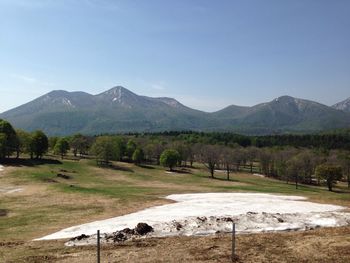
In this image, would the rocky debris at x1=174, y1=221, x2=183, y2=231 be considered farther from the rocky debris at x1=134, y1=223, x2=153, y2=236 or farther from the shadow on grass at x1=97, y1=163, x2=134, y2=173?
the shadow on grass at x1=97, y1=163, x2=134, y2=173

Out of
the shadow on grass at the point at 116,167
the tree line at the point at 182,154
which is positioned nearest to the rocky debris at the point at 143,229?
the tree line at the point at 182,154

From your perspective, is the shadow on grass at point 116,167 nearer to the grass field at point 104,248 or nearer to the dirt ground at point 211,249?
the grass field at point 104,248

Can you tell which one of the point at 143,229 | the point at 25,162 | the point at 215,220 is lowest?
the point at 143,229

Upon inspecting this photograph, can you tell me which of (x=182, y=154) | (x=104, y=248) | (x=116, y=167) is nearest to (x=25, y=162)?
(x=116, y=167)

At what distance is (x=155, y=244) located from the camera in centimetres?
2789

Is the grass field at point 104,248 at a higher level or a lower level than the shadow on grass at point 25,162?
lower

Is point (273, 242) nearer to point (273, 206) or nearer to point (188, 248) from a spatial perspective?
point (188, 248)

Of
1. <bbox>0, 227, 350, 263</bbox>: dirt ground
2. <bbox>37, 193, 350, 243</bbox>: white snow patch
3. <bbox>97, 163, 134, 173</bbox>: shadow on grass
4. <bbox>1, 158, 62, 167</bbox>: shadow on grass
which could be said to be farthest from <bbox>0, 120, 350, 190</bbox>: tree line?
<bbox>0, 227, 350, 263</bbox>: dirt ground

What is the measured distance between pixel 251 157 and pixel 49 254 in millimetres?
141493

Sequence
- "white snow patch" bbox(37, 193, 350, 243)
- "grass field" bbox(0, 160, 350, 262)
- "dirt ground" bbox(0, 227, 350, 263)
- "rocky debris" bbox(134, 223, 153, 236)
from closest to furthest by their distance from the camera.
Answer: "dirt ground" bbox(0, 227, 350, 263) < "grass field" bbox(0, 160, 350, 262) < "rocky debris" bbox(134, 223, 153, 236) < "white snow patch" bbox(37, 193, 350, 243)

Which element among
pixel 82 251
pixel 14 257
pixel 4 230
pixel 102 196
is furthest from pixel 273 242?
pixel 102 196

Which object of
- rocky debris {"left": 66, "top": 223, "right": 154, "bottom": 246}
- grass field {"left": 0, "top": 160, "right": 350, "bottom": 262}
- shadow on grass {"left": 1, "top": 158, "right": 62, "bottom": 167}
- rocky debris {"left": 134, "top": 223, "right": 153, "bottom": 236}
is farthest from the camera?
shadow on grass {"left": 1, "top": 158, "right": 62, "bottom": 167}

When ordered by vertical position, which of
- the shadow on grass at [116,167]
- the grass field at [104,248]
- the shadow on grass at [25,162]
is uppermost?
the shadow on grass at [25,162]

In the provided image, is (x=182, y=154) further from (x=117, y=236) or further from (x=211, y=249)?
(x=211, y=249)
